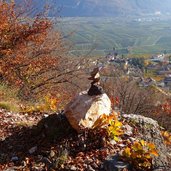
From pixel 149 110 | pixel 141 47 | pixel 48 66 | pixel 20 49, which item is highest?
pixel 20 49

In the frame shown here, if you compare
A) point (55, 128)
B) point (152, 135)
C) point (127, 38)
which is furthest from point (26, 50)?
point (127, 38)

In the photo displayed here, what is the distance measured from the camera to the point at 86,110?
24.3ft

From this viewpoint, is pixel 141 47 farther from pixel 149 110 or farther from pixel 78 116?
pixel 78 116

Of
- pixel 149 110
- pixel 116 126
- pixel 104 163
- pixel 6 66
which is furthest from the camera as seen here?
pixel 149 110

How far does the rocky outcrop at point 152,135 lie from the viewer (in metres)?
6.61

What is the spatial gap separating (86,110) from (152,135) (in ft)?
4.82

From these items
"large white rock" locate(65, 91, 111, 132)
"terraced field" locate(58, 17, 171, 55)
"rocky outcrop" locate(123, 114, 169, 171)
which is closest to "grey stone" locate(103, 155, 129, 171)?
"rocky outcrop" locate(123, 114, 169, 171)

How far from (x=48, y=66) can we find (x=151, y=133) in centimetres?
1296

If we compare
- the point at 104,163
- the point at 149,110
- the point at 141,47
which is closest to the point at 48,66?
the point at 149,110

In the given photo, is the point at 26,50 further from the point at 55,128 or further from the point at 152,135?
the point at 152,135

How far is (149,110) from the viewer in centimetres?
2458

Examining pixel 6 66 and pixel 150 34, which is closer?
pixel 6 66

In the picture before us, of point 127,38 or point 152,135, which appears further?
point 127,38

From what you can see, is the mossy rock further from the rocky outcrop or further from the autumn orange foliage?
the autumn orange foliage
